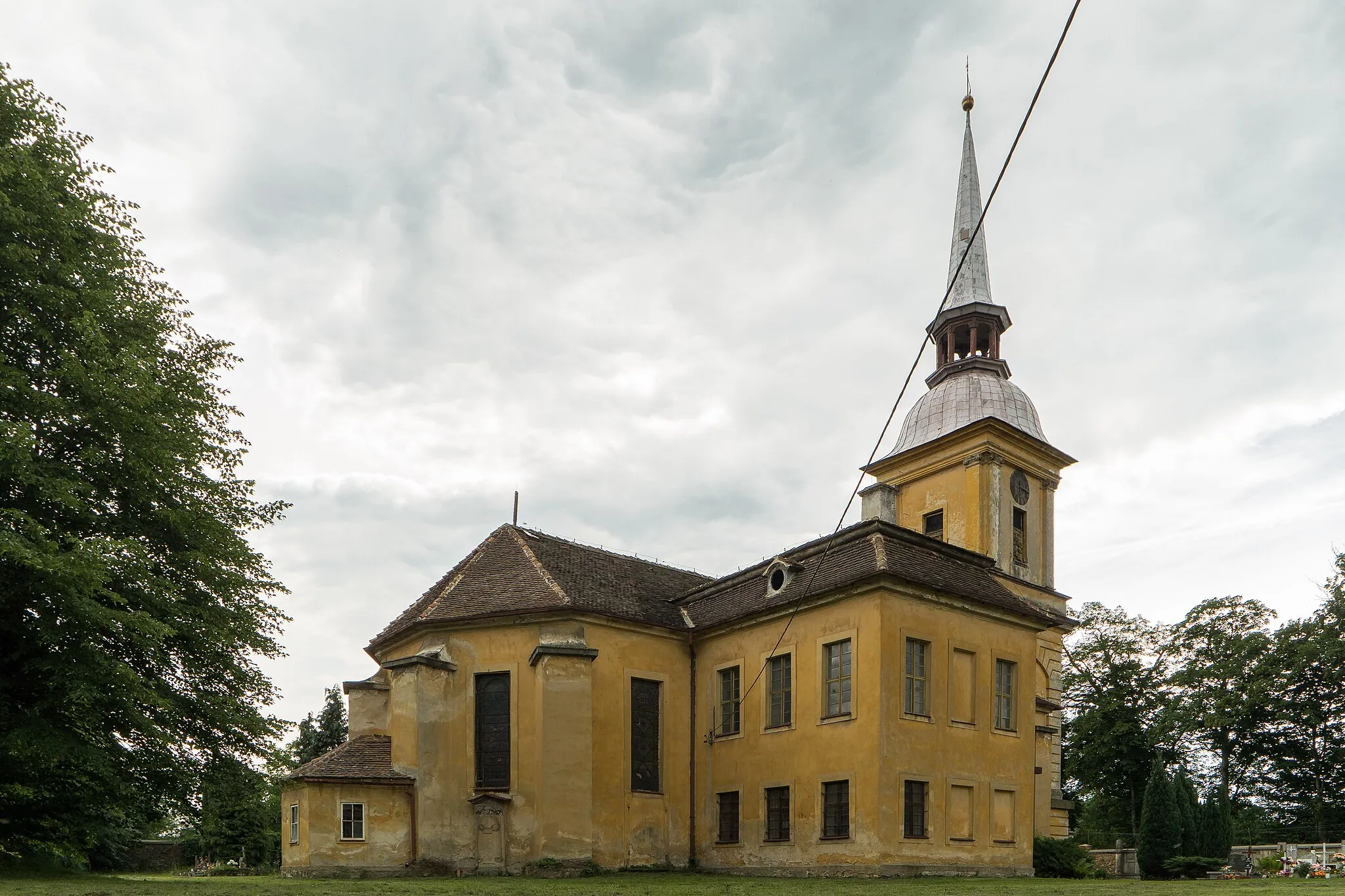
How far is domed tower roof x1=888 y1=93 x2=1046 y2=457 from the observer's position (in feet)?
123

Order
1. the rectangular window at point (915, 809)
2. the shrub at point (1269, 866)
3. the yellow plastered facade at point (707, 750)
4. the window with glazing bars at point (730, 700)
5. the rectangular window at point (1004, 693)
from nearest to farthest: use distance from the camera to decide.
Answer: the rectangular window at point (915, 809)
the yellow plastered facade at point (707, 750)
the rectangular window at point (1004, 693)
the window with glazing bars at point (730, 700)
the shrub at point (1269, 866)

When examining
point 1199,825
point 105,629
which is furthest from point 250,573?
point 1199,825

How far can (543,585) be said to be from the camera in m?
27.6

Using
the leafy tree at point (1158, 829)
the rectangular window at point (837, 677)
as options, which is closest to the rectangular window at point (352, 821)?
the rectangular window at point (837, 677)

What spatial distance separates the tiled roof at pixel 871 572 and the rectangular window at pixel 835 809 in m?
4.49

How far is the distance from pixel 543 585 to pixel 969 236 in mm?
26511

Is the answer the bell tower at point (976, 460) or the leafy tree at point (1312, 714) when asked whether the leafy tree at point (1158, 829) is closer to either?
the bell tower at point (976, 460)

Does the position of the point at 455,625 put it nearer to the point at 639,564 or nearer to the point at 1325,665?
the point at 639,564

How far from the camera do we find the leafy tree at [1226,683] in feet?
153

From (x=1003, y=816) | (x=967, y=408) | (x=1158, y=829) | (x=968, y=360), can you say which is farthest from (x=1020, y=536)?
(x=1003, y=816)

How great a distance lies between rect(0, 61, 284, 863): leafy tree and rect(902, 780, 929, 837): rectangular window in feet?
44.7

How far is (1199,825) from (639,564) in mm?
22288

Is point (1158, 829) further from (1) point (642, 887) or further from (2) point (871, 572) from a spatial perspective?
(1) point (642, 887)

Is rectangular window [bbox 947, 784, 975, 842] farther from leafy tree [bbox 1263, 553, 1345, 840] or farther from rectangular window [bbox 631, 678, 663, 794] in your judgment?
leafy tree [bbox 1263, 553, 1345, 840]
